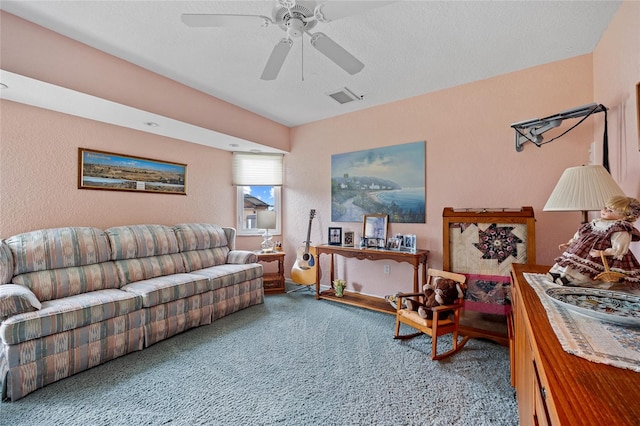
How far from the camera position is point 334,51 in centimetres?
172

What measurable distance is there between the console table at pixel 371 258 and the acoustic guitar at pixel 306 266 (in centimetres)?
28

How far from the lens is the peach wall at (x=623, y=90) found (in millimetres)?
1541

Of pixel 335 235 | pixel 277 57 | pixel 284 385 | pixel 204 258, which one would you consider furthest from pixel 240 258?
pixel 277 57

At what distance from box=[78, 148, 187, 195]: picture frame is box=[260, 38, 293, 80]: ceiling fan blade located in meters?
2.25

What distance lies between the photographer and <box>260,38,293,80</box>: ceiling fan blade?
5.51ft

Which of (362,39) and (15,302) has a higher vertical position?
(362,39)

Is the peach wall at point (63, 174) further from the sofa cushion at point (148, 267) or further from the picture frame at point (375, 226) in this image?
the picture frame at point (375, 226)


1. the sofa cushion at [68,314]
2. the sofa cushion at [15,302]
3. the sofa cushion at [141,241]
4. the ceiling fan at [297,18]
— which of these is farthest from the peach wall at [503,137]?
the sofa cushion at [15,302]

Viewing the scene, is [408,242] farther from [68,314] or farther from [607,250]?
[68,314]

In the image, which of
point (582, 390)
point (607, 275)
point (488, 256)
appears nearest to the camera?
point (582, 390)

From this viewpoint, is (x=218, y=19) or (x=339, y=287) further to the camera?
(x=339, y=287)

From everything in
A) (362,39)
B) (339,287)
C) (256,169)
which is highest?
(362,39)

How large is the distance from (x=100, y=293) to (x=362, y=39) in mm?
3128

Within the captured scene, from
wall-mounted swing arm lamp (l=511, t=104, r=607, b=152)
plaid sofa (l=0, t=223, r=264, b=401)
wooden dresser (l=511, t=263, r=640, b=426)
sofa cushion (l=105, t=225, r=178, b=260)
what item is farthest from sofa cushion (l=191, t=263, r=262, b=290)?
wall-mounted swing arm lamp (l=511, t=104, r=607, b=152)
